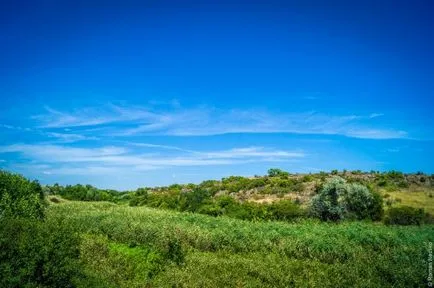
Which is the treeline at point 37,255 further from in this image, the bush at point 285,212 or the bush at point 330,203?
the bush at point 330,203

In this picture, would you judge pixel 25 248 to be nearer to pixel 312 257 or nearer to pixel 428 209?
pixel 312 257

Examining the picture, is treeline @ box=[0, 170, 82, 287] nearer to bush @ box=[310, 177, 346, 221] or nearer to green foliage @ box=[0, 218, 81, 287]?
green foliage @ box=[0, 218, 81, 287]

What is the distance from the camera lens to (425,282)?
19797 millimetres

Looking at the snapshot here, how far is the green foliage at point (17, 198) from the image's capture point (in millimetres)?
35750

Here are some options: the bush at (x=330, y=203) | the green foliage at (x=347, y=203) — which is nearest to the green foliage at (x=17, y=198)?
the bush at (x=330, y=203)

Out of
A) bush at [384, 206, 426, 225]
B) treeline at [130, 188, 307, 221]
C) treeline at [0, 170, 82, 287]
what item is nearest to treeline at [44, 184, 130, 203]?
treeline at [130, 188, 307, 221]

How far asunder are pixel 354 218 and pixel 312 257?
2713 centimetres

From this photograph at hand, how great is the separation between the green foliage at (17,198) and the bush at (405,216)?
40559mm

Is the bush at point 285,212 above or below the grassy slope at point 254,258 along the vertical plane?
above

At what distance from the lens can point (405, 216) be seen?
48781 mm

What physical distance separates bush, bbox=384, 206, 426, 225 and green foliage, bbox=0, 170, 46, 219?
1597 inches

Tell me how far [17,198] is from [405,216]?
43603 millimetres

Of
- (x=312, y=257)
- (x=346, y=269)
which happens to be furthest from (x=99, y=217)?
(x=346, y=269)

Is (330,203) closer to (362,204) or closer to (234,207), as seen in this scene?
(362,204)
